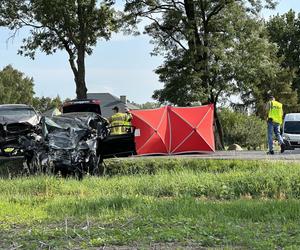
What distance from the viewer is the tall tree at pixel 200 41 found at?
110 feet

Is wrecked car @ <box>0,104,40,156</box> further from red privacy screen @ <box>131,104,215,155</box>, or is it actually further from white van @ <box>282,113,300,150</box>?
white van @ <box>282,113,300,150</box>

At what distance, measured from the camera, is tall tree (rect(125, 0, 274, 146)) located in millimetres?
33625

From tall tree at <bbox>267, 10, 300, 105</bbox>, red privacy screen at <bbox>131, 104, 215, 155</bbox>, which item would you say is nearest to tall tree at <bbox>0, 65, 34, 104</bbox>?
tall tree at <bbox>267, 10, 300, 105</bbox>

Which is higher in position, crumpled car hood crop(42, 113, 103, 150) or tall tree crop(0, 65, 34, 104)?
tall tree crop(0, 65, 34, 104)

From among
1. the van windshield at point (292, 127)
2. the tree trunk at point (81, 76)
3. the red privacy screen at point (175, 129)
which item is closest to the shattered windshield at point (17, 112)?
the red privacy screen at point (175, 129)

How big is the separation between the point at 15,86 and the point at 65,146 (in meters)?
88.9

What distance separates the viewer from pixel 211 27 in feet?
115

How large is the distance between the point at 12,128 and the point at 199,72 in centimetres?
1687

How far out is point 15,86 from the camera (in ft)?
332

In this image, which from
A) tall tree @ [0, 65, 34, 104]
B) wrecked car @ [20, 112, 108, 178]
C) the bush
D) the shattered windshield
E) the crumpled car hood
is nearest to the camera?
wrecked car @ [20, 112, 108, 178]

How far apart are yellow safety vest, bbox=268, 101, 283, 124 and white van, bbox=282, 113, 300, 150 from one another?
17.6 ft

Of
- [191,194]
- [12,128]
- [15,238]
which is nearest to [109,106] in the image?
[12,128]

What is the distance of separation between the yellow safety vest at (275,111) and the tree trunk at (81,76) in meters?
18.0

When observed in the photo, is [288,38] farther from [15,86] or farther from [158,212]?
[158,212]
